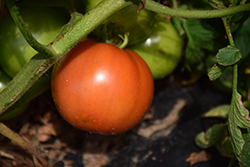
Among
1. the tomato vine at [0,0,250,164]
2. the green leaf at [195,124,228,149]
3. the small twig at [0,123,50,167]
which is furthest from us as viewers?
the green leaf at [195,124,228,149]

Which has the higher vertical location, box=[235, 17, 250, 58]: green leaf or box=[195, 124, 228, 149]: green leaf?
box=[235, 17, 250, 58]: green leaf

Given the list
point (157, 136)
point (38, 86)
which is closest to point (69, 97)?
point (38, 86)

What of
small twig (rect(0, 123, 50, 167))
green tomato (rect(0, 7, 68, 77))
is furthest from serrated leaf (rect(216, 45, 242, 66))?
small twig (rect(0, 123, 50, 167))

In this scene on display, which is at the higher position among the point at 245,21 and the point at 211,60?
the point at 245,21

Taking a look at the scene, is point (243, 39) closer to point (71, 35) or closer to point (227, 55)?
point (227, 55)

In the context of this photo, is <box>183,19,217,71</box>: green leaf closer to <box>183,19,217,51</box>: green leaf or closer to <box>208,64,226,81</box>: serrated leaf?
<box>183,19,217,51</box>: green leaf

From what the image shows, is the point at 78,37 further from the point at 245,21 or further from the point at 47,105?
the point at 245,21
